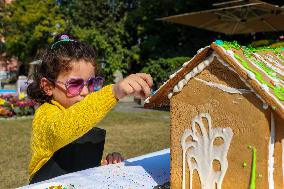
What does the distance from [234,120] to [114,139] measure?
7.16 meters

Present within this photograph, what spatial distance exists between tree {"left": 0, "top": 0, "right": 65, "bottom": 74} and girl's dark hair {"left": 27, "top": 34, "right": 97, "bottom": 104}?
2651cm

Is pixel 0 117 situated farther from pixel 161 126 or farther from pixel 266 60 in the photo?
pixel 266 60

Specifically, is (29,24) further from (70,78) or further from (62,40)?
(70,78)

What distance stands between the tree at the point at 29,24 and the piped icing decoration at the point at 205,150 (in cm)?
2757

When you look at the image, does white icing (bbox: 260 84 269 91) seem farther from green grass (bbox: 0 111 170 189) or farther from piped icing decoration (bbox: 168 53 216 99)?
green grass (bbox: 0 111 170 189)

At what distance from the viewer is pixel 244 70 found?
4.55ft

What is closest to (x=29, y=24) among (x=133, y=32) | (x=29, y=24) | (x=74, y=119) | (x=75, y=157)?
(x=29, y=24)

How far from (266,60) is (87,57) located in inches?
42.0

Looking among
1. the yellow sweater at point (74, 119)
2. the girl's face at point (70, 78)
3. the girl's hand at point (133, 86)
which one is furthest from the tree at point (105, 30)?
the girl's hand at point (133, 86)

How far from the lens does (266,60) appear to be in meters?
1.61

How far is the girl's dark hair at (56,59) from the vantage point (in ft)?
7.52

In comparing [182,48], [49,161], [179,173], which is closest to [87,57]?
[49,161]

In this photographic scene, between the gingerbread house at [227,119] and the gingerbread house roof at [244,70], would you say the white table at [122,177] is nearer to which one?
the gingerbread house at [227,119]

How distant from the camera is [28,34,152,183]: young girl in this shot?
1635mm
